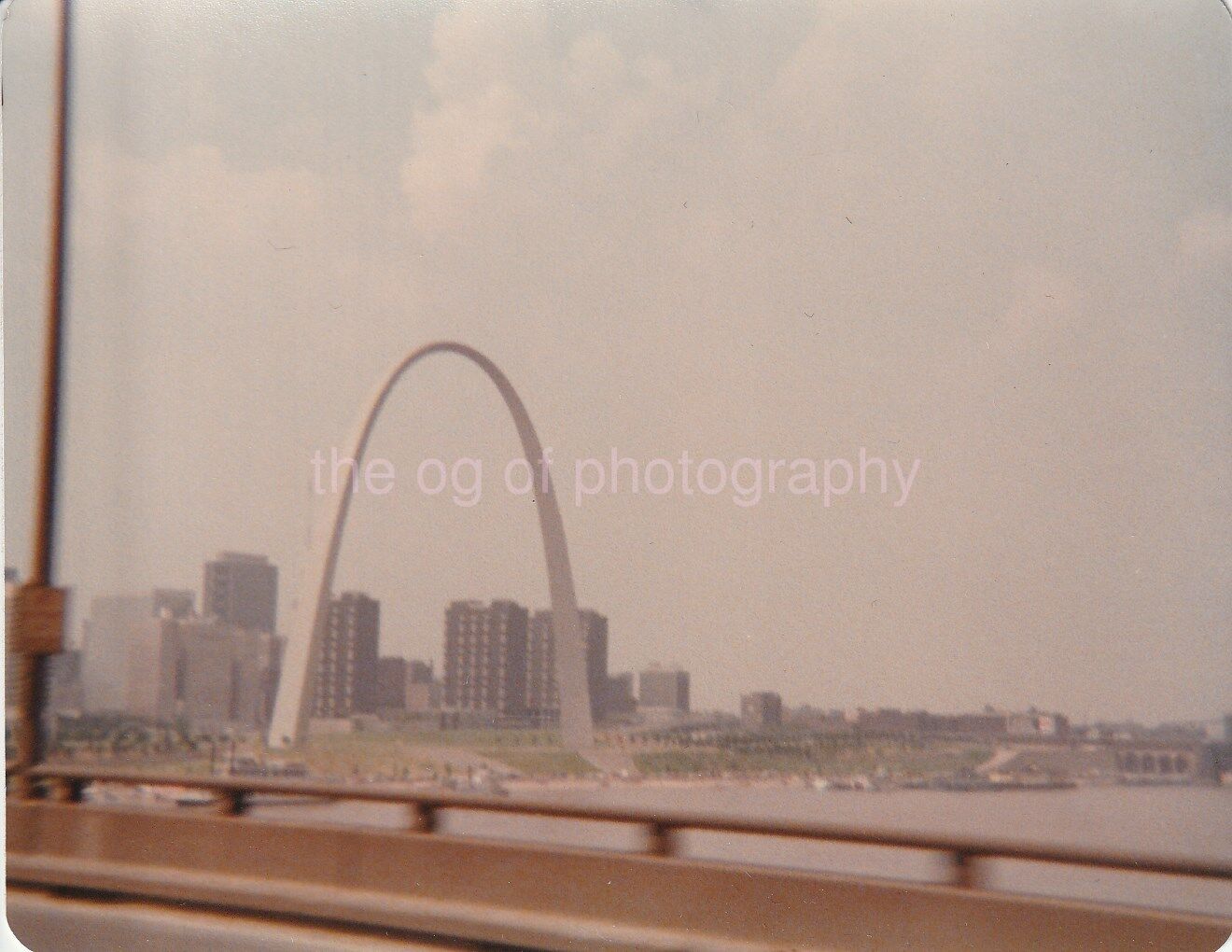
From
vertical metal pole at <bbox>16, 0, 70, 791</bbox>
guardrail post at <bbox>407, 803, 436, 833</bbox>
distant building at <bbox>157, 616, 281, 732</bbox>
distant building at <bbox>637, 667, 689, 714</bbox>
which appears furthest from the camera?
vertical metal pole at <bbox>16, 0, 70, 791</bbox>

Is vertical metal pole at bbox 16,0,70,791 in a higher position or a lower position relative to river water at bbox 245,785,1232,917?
higher

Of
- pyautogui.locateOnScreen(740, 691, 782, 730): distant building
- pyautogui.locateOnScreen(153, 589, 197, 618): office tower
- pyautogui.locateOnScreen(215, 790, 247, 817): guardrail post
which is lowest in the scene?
pyautogui.locateOnScreen(215, 790, 247, 817): guardrail post

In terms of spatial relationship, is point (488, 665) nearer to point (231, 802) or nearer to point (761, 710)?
point (761, 710)

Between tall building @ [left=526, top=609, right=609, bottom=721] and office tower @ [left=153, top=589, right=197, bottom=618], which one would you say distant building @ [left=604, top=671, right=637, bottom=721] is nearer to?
tall building @ [left=526, top=609, right=609, bottom=721]

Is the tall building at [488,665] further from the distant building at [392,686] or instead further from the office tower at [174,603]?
the office tower at [174,603]

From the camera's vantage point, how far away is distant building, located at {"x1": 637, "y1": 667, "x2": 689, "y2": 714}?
2848mm

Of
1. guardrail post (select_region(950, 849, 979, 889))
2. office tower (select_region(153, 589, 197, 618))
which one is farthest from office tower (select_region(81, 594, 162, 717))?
guardrail post (select_region(950, 849, 979, 889))

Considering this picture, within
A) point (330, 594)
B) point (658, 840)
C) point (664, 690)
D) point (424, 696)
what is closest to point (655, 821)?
point (658, 840)

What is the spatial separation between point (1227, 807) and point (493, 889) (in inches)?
80.3

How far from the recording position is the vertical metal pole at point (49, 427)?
3.57 metres

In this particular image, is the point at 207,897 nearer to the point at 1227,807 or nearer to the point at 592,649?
the point at 592,649

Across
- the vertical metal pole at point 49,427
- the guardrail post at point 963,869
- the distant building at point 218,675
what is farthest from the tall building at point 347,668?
the guardrail post at point 963,869

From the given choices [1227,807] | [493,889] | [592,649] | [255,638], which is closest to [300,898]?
[493,889]

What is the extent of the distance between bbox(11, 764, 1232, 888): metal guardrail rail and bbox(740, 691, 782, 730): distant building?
0.96 feet
